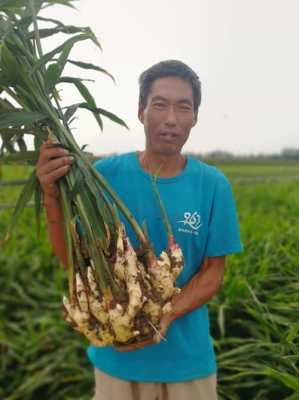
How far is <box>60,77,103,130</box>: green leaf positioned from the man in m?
0.12

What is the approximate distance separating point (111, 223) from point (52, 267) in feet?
7.04

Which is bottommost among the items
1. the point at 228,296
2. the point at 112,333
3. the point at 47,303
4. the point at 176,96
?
the point at 47,303

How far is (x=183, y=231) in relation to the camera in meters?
1.24

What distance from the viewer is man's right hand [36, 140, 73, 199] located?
1.10m

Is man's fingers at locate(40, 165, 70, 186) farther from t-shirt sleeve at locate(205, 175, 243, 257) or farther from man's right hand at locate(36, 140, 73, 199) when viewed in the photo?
t-shirt sleeve at locate(205, 175, 243, 257)

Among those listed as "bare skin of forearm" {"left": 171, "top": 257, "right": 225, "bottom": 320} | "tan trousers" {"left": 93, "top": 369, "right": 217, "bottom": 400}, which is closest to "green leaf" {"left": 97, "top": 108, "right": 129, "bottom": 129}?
"bare skin of forearm" {"left": 171, "top": 257, "right": 225, "bottom": 320}

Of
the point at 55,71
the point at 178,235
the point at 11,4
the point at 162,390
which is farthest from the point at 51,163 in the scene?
the point at 162,390

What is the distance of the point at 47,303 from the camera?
9.10 ft

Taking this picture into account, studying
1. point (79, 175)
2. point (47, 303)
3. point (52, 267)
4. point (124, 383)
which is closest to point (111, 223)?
point (79, 175)

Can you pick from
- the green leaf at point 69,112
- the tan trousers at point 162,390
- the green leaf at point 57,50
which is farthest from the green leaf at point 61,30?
the tan trousers at point 162,390

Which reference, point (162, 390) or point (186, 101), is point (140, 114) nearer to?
point (186, 101)

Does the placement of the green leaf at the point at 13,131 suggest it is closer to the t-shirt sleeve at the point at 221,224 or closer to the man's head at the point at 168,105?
the man's head at the point at 168,105

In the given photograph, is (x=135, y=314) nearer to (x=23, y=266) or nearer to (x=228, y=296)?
(x=228, y=296)

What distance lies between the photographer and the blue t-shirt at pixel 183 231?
1242 millimetres
